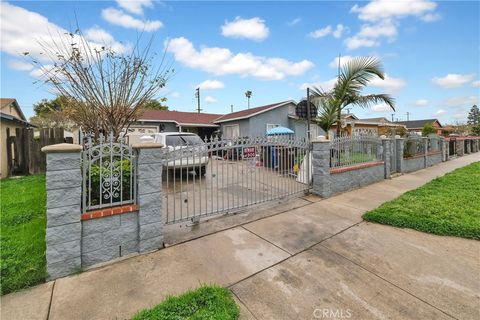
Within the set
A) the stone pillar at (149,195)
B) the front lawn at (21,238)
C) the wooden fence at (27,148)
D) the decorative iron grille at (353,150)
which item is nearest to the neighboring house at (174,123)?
the wooden fence at (27,148)

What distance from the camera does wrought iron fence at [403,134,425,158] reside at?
10.6m

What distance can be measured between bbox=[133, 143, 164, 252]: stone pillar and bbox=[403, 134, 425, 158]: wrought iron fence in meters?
11.2

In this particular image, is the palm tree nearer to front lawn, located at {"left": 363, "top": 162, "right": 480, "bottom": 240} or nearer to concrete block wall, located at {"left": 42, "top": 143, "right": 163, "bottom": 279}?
front lawn, located at {"left": 363, "top": 162, "right": 480, "bottom": 240}

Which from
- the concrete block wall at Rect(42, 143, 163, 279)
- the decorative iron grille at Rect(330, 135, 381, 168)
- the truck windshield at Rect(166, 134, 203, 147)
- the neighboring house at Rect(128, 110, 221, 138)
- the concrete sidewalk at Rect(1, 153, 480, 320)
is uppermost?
the neighboring house at Rect(128, 110, 221, 138)

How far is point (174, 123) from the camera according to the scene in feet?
61.7

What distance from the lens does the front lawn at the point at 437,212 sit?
3.98 metres

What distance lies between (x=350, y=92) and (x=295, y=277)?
7.73 metres

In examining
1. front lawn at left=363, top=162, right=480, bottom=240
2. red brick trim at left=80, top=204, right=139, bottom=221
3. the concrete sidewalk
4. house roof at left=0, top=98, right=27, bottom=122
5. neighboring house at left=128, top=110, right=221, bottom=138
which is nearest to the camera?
the concrete sidewalk

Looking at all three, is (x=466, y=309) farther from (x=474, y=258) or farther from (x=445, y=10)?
(x=445, y=10)

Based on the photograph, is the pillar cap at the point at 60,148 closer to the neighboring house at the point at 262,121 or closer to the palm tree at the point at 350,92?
the palm tree at the point at 350,92

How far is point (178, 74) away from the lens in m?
6.01

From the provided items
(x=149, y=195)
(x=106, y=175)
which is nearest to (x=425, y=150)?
(x=149, y=195)

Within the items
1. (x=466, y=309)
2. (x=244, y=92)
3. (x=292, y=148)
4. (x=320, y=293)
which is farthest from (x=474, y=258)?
(x=244, y=92)

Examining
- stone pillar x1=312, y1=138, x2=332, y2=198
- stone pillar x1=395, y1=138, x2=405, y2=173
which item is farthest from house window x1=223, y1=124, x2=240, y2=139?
stone pillar x1=312, y1=138, x2=332, y2=198
